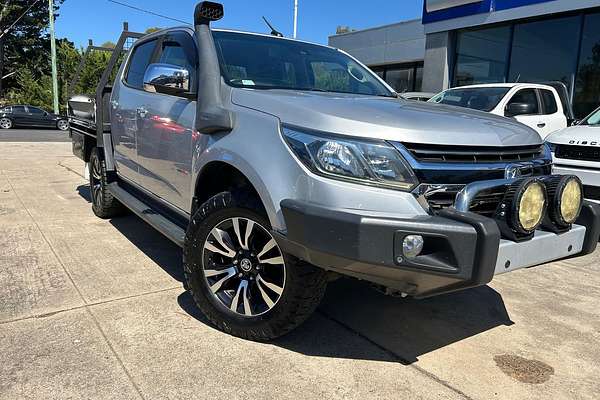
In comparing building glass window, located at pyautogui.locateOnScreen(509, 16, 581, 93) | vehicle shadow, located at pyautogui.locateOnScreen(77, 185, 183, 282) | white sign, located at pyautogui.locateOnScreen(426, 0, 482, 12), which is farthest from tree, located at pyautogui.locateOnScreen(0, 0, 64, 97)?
vehicle shadow, located at pyautogui.locateOnScreen(77, 185, 183, 282)

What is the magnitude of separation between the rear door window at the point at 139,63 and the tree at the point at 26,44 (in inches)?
1608

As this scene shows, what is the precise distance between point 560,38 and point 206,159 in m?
11.2

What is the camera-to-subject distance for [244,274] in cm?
289

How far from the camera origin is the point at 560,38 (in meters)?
11.6

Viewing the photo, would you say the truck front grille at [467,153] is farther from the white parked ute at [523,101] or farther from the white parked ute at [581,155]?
the white parked ute at [523,101]

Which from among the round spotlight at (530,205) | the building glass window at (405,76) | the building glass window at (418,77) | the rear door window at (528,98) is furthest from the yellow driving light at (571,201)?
the building glass window at (418,77)

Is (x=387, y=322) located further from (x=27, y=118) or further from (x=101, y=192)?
(x=27, y=118)

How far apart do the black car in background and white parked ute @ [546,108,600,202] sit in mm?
25627

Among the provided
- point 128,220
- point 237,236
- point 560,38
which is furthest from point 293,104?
point 560,38

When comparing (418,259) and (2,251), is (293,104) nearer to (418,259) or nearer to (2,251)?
(418,259)

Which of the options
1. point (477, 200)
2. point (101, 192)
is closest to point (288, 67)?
point (477, 200)

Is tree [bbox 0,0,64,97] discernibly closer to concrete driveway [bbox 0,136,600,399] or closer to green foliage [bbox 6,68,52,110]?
green foliage [bbox 6,68,52,110]

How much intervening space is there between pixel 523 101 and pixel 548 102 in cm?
71

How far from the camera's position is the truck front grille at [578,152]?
18.2 feet
